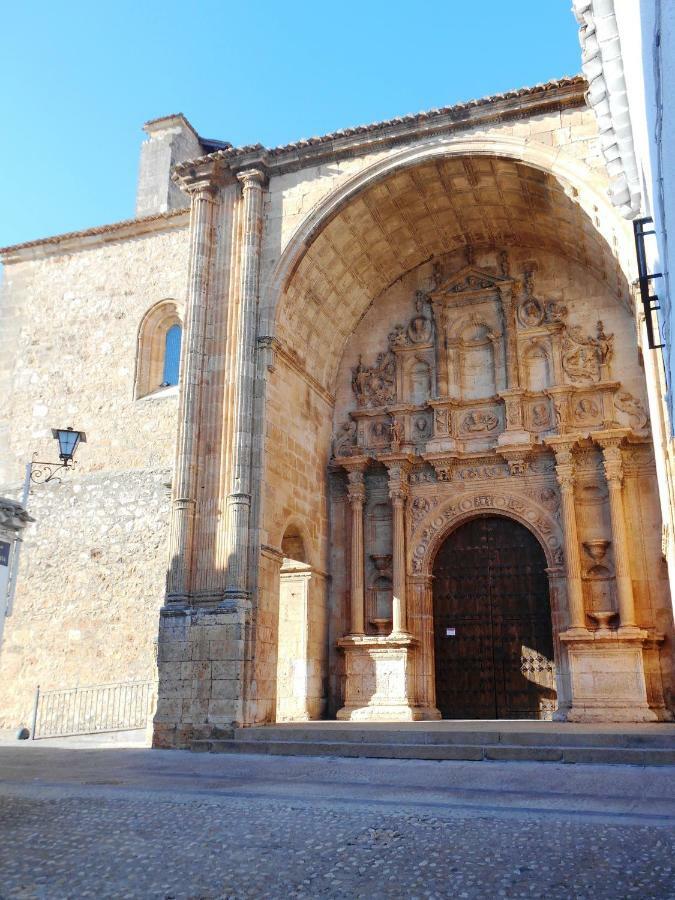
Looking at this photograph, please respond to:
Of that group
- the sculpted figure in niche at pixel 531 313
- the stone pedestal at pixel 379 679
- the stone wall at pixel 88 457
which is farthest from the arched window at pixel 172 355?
the sculpted figure in niche at pixel 531 313

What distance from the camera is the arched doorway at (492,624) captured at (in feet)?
37.5

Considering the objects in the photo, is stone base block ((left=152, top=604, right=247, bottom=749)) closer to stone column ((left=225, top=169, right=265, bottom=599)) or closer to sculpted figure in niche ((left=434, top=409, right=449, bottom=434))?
stone column ((left=225, top=169, right=265, bottom=599))

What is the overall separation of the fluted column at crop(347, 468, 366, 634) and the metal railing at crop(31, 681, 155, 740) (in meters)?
3.31

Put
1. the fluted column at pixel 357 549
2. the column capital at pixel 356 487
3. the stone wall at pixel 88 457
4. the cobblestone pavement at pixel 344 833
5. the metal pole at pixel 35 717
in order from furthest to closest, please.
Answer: the stone wall at pixel 88 457
the metal pole at pixel 35 717
the column capital at pixel 356 487
the fluted column at pixel 357 549
the cobblestone pavement at pixel 344 833

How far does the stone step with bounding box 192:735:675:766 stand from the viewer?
7.22 metres

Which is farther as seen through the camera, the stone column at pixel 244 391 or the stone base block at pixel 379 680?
the stone base block at pixel 379 680

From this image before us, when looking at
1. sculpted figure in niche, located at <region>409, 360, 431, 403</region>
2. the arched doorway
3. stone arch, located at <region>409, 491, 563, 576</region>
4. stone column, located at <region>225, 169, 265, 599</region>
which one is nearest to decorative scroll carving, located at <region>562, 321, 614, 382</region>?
stone arch, located at <region>409, 491, 563, 576</region>

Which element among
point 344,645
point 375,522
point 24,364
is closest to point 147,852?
point 344,645

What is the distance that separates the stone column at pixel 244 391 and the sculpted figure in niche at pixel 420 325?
9.83 ft

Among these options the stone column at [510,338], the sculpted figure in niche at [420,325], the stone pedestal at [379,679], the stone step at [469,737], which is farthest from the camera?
the sculpted figure in niche at [420,325]

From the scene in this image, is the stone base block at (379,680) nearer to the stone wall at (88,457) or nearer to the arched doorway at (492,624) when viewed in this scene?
the arched doorway at (492,624)

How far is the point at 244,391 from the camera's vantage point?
1088 centimetres

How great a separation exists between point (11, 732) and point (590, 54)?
12396 millimetres

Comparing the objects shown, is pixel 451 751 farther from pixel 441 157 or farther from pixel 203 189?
pixel 203 189
